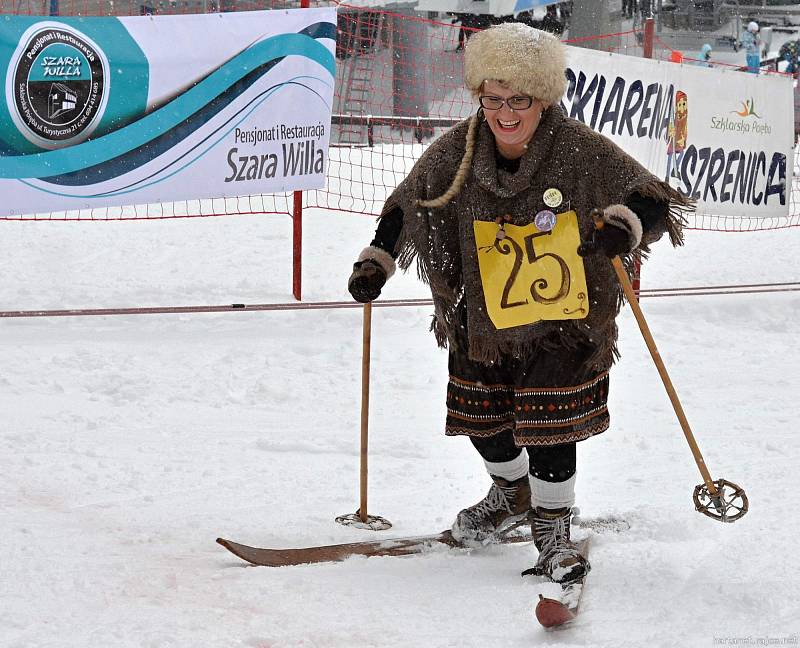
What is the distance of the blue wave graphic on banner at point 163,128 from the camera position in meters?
6.19

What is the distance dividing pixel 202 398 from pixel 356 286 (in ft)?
6.55

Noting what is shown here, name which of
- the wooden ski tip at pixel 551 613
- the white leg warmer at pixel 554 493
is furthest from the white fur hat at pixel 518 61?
the wooden ski tip at pixel 551 613

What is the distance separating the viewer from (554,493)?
3.30 metres

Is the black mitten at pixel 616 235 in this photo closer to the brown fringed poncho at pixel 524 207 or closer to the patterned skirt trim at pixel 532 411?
the brown fringed poncho at pixel 524 207

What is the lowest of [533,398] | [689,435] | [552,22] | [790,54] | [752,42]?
[689,435]

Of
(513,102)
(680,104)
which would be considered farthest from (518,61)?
(680,104)

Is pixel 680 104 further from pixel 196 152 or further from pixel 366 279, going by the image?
pixel 366 279

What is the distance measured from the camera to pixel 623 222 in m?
3.02

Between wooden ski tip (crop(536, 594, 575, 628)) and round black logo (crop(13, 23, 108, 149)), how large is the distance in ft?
14.4

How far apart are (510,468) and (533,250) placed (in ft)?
2.56

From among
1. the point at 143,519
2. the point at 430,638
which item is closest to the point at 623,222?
the point at 430,638

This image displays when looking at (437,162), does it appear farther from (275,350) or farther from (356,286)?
(275,350)

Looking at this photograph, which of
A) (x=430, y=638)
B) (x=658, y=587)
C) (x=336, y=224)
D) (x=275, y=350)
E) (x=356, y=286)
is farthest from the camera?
(x=336, y=224)

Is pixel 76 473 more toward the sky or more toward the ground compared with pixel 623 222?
more toward the ground
